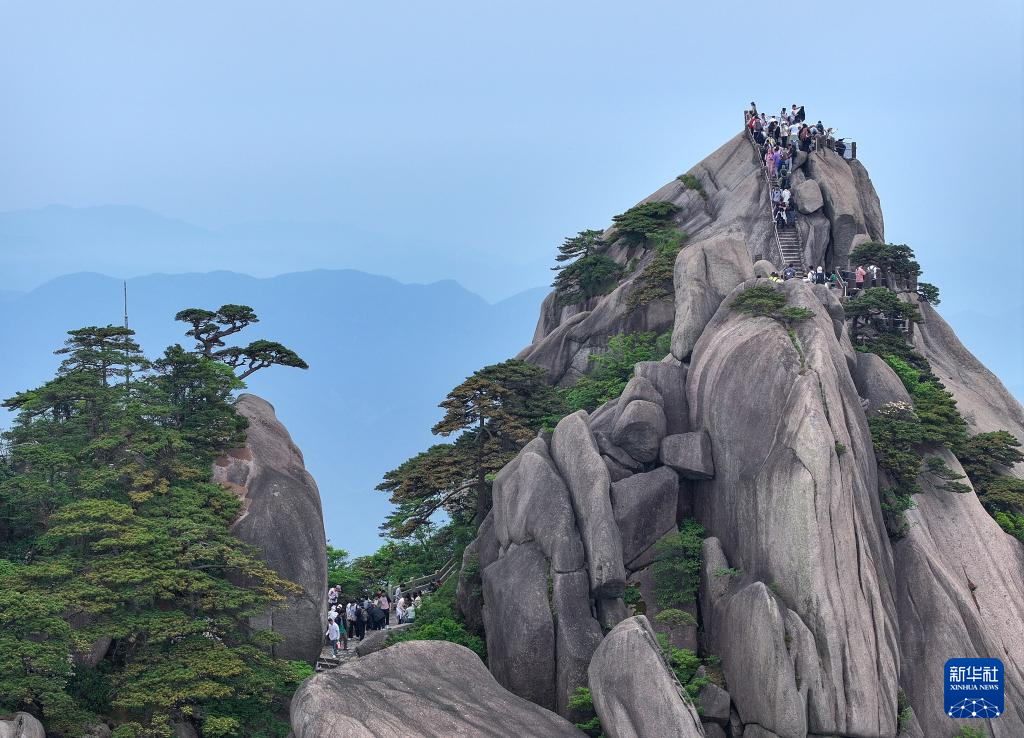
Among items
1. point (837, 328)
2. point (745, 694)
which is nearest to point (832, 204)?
point (837, 328)

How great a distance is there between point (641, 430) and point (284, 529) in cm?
980

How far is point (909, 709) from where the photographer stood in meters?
28.5

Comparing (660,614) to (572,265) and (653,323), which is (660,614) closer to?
(653,323)

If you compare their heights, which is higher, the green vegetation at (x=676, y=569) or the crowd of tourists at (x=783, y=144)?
the crowd of tourists at (x=783, y=144)

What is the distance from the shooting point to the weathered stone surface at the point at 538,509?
3056 cm

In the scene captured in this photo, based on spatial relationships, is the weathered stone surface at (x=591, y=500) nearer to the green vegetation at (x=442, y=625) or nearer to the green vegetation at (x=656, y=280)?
the green vegetation at (x=442, y=625)

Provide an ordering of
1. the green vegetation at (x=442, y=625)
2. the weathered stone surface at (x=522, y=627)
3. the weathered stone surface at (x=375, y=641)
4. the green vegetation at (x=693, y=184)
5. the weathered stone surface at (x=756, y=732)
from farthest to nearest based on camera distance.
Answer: the green vegetation at (x=693, y=184) < the weathered stone surface at (x=375, y=641) < the green vegetation at (x=442, y=625) < the weathered stone surface at (x=522, y=627) < the weathered stone surface at (x=756, y=732)

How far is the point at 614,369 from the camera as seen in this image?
4072cm

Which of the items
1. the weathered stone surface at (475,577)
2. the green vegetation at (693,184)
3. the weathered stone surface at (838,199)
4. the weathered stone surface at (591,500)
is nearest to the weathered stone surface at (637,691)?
the weathered stone surface at (591,500)

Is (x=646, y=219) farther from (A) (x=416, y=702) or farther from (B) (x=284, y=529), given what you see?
(A) (x=416, y=702)

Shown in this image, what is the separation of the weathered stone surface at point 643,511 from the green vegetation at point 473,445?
6.07 m

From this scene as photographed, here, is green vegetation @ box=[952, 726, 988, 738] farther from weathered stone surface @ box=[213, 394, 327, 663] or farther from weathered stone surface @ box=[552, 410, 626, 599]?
weathered stone surface @ box=[213, 394, 327, 663]

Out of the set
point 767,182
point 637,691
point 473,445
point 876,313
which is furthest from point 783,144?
point 637,691

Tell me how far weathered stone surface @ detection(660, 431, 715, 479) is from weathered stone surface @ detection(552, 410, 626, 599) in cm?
188
